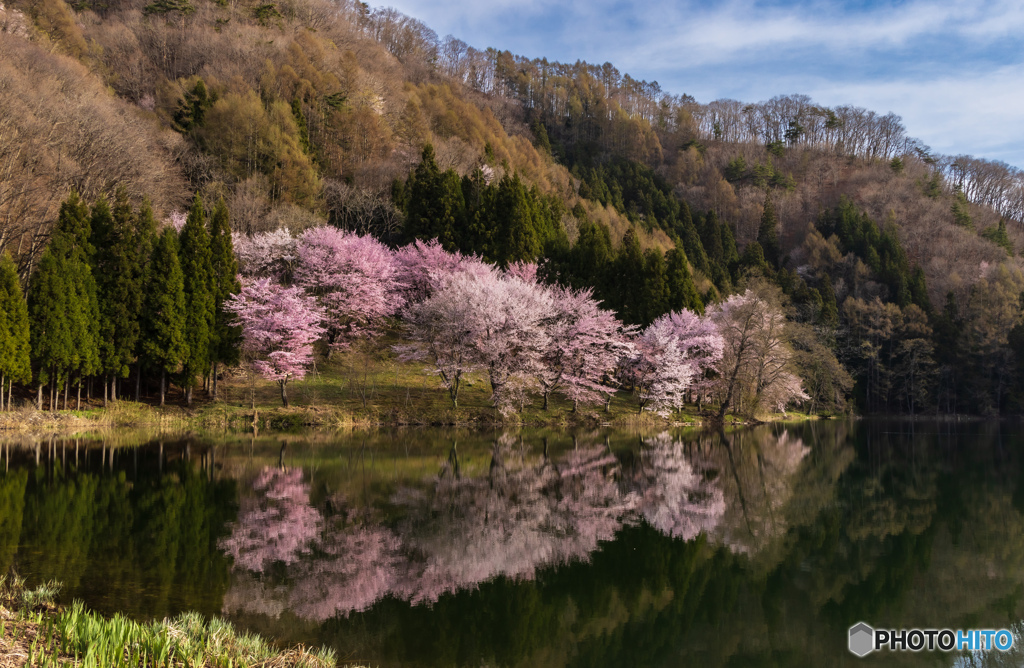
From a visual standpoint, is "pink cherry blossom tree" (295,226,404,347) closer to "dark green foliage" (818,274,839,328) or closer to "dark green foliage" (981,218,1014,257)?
"dark green foliage" (818,274,839,328)

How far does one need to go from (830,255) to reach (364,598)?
8514cm

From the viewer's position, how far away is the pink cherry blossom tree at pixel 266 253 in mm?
42844

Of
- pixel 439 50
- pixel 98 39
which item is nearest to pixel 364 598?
pixel 98 39

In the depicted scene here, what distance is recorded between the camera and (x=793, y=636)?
752cm

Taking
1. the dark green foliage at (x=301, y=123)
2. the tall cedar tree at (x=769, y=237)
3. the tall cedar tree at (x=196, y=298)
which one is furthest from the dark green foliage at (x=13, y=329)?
the tall cedar tree at (x=769, y=237)

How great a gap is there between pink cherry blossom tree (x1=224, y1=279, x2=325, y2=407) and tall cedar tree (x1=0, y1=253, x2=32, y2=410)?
8.88 m

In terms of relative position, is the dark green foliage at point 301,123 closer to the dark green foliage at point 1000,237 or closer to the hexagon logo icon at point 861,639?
the hexagon logo icon at point 861,639

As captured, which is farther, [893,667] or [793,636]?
[793,636]

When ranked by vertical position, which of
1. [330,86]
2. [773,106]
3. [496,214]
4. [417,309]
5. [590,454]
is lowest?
[590,454]

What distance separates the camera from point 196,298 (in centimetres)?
3428

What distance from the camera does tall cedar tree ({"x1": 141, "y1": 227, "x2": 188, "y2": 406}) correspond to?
3238 centimetres

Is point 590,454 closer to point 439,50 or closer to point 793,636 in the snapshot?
point 793,636

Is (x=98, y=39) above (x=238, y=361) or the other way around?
above

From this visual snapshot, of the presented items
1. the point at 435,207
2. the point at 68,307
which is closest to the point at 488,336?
the point at 435,207
